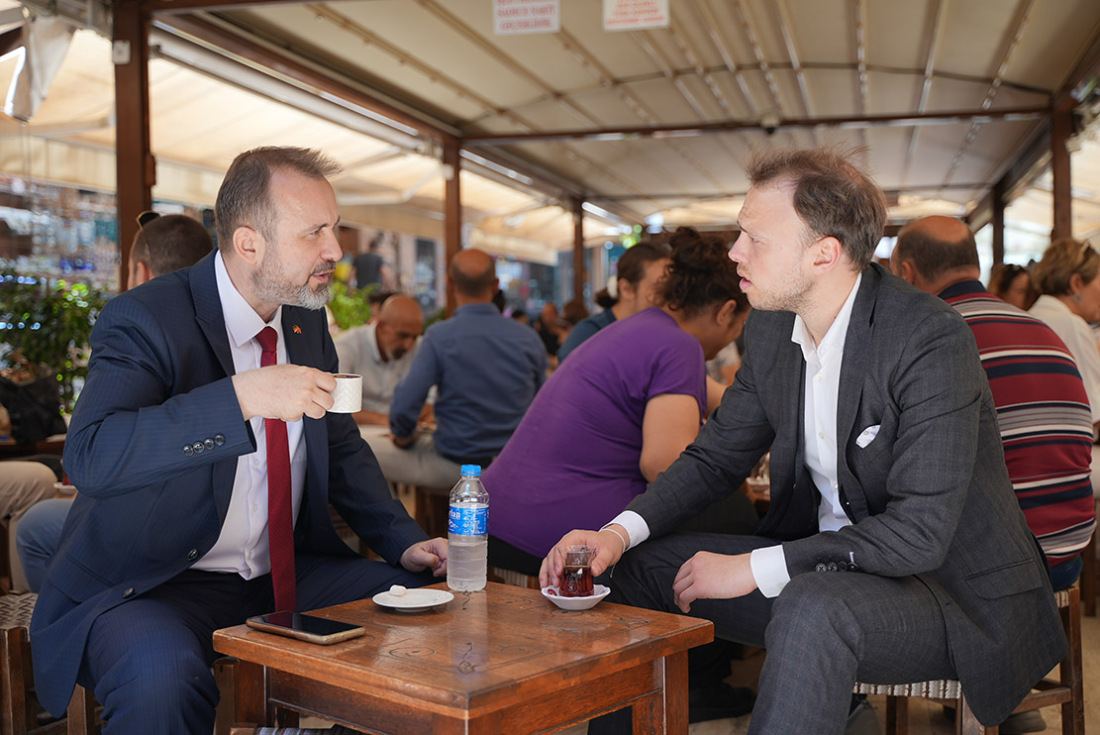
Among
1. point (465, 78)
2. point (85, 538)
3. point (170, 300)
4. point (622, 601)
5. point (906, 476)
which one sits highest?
point (465, 78)

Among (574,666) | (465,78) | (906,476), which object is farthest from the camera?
(465,78)

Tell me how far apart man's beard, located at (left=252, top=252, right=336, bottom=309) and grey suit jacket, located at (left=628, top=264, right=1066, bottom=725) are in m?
1.10

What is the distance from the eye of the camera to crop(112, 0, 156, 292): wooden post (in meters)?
5.60

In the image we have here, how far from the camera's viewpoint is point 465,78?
8461 mm

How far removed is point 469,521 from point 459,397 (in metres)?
2.69

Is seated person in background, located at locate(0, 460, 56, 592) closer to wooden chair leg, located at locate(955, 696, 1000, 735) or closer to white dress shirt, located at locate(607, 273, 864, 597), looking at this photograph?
white dress shirt, located at locate(607, 273, 864, 597)

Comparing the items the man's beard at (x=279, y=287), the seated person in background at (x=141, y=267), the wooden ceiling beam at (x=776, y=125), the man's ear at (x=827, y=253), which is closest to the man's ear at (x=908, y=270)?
the man's ear at (x=827, y=253)

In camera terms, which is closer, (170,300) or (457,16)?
(170,300)

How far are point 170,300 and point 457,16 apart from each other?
5.33m

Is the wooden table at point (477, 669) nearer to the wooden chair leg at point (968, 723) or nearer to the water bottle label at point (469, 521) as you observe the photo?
the water bottle label at point (469, 521)

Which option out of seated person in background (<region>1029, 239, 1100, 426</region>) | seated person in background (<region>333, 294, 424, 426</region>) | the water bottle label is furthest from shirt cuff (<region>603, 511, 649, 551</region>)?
seated person in background (<region>333, 294, 424, 426</region>)

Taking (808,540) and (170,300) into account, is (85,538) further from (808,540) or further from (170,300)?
(808,540)

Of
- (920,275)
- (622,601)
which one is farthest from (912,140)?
(622,601)

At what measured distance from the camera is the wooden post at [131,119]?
5598mm
